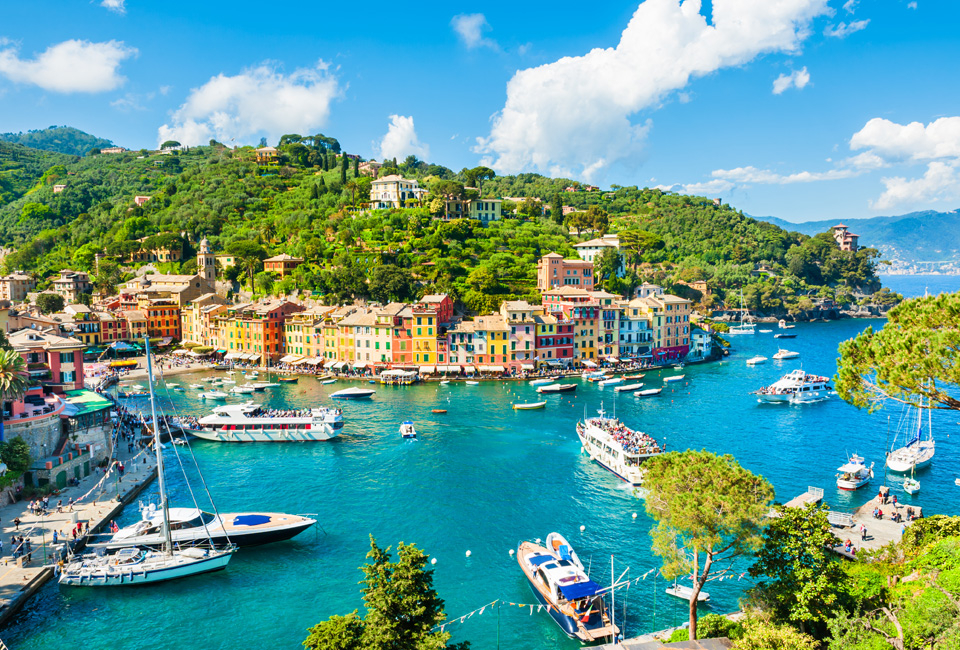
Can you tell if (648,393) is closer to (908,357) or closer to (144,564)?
(908,357)

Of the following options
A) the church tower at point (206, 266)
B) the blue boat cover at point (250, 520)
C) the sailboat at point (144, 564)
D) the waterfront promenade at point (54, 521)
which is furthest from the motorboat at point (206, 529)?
the church tower at point (206, 266)

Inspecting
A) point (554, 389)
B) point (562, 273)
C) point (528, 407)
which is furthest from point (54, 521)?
point (562, 273)

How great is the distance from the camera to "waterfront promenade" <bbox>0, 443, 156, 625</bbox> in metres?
25.8

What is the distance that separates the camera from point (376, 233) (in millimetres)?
113875

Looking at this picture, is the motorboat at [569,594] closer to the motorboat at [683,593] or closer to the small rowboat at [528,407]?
the motorboat at [683,593]

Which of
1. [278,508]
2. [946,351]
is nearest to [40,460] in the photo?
[278,508]

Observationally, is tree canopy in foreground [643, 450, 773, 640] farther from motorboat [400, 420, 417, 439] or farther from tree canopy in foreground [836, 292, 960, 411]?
motorboat [400, 420, 417, 439]

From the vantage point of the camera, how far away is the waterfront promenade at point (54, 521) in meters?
25.8

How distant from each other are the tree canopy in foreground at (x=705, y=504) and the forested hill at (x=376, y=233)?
70.8 meters

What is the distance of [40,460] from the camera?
36.6 meters

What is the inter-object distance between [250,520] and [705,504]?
23.4 metres

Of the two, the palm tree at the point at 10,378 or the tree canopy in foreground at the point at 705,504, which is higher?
the palm tree at the point at 10,378

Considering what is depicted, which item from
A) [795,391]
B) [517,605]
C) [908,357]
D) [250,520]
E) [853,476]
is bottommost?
[517,605]

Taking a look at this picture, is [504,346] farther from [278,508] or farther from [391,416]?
[278,508]
